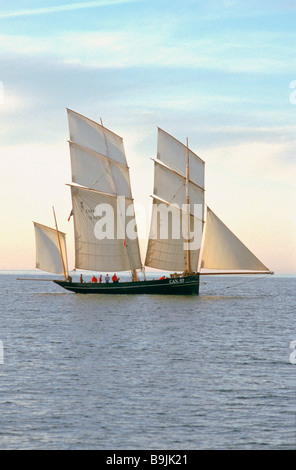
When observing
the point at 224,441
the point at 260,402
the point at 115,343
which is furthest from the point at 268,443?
the point at 115,343

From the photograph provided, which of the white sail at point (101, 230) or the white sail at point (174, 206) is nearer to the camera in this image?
the white sail at point (174, 206)

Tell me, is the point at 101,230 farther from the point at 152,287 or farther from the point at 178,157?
the point at 178,157

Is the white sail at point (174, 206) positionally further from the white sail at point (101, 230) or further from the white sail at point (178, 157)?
the white sail at point (101, 230)

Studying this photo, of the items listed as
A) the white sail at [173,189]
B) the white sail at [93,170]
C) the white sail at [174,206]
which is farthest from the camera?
the white sail at [93,170]

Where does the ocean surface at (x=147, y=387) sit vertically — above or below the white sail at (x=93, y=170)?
below

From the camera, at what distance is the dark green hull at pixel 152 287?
90062 millimetres

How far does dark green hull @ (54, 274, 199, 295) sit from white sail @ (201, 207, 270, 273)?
26.1 feet

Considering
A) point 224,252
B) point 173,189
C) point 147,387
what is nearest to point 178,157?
point 173,189

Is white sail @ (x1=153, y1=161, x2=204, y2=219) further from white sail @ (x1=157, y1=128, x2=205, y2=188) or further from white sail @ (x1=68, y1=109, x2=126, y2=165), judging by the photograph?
white sail @ (x1=68, y1=109, x2=126, y2=165)

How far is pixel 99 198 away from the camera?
89375 millimetres

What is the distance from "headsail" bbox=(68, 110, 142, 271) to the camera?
291 feet

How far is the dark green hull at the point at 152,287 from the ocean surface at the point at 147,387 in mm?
32138

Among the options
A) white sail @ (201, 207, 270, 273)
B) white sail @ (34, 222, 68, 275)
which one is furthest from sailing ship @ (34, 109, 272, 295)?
white sail @ (201, 207, 270, 273)

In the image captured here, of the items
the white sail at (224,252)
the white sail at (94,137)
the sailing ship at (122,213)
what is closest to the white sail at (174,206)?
the sailing ship at (122,213)
